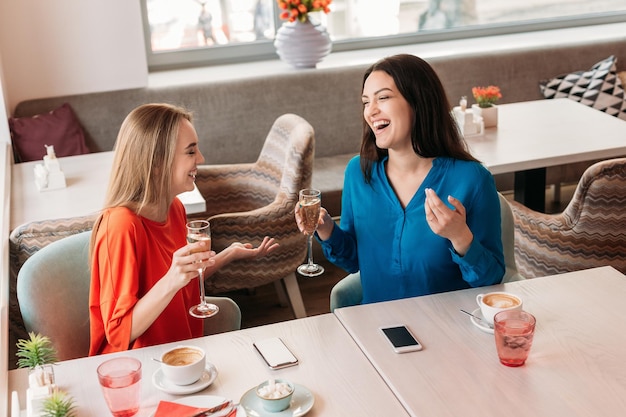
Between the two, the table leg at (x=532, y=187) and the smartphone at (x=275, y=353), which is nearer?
the smartphone at (x=275, y=353)

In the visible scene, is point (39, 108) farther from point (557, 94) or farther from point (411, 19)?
point (557, 94)

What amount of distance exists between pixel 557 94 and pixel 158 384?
3.49m

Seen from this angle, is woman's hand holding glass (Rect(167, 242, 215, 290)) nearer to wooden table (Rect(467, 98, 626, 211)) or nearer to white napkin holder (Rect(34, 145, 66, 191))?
white napkin holder (Rect(34, 145, 66, 191))

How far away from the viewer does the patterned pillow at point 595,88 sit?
451 cm

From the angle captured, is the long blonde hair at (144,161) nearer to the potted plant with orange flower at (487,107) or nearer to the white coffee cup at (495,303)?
the white coffee cup at (495,303)

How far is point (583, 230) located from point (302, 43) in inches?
78.5

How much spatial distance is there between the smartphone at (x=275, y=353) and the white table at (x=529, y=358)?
0.54 feet

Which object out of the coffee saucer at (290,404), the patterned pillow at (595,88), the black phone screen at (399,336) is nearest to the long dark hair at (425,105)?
the black phone screen at (399,336)

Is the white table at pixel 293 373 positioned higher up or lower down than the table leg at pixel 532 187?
higher up

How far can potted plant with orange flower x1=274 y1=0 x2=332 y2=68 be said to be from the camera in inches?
169

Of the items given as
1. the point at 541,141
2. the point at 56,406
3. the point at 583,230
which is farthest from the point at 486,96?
the point at 56,406

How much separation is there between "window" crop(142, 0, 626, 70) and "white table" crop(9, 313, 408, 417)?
310cm

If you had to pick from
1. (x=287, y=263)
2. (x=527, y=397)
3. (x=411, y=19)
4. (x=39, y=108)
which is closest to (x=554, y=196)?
(x=411, y=19)

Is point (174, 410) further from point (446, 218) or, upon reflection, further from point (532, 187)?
point (532, 187)
